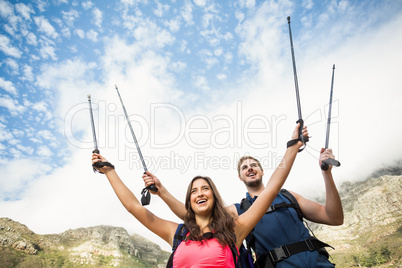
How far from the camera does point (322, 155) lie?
4.50m

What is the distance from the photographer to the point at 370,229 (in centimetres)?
13800

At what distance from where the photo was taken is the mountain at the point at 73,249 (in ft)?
413

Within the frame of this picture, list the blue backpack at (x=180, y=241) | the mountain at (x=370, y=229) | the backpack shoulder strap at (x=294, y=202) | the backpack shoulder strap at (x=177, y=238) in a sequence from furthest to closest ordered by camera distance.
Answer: the mountain at (x=370, y=229) → the backpack shoulder strap at (x=294, y=202) → the backpack shoulder strap at (x=177, y=238) → the blue backpack at (x=180, y=241)

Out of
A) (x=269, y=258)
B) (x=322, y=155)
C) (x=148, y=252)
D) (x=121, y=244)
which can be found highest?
(x=322, y=155)

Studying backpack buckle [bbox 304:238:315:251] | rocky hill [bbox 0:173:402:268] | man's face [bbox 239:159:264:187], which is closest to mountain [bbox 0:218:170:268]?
rocky hill [bbox 0:173:402:268]

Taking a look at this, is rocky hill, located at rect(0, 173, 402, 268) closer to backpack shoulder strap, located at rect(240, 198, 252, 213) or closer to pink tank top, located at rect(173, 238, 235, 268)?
backpack shoulder strap, located at rect(240, 198, 252, 213)

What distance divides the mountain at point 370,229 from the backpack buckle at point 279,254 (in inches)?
5186

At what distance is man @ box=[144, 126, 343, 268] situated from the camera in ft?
13.4

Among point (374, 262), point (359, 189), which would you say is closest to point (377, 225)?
point (374, 262)

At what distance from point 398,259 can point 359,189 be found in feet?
324

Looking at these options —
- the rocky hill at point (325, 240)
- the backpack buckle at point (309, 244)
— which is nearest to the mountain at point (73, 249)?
the rocky hill at point (325, 240)

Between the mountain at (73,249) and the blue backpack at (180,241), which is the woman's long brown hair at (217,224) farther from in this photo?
the mountain at (73,249)

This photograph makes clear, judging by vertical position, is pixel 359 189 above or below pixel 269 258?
below

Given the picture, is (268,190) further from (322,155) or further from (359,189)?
(359,189)
